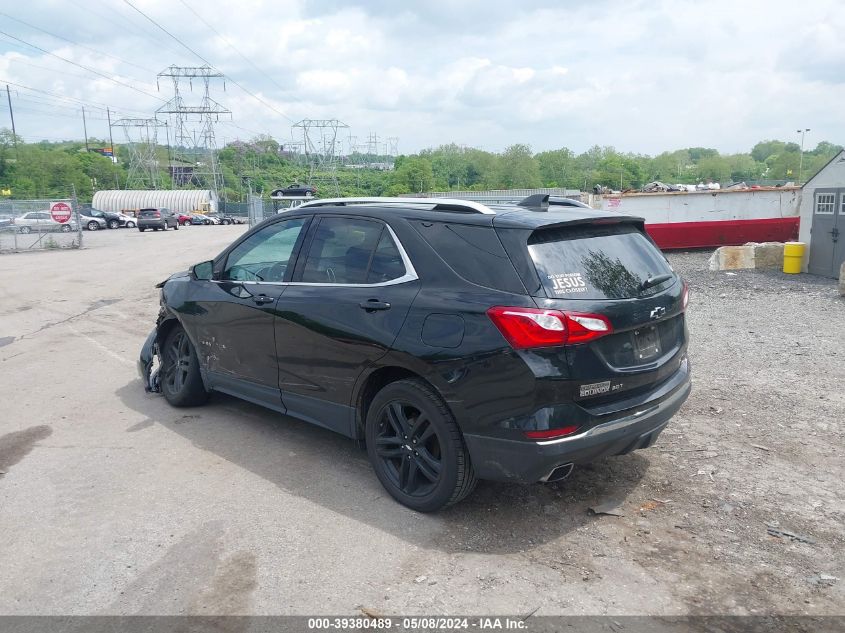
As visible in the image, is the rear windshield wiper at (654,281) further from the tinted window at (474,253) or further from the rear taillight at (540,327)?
the tinted window at (474,253)

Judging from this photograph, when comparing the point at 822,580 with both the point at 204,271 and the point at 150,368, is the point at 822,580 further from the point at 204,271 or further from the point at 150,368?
the point at 150,368

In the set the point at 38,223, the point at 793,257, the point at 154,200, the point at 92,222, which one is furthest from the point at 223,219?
the point at 793,257

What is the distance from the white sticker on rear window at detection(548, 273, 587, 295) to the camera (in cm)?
375

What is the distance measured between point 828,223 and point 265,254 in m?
14.2

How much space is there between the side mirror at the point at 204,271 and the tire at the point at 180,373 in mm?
600

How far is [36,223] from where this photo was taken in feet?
94.2

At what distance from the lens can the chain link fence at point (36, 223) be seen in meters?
27.7

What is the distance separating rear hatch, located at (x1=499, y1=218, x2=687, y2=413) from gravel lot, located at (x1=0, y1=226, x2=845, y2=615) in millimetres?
825

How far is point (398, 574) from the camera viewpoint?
11.6 ft

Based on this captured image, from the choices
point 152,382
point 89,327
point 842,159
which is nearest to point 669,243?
point 842,159

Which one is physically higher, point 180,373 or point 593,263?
point 593,263

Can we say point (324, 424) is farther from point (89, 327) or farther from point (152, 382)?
point (89, 327)

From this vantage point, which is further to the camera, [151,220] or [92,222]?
[92,222]

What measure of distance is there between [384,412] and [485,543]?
3.27ft
